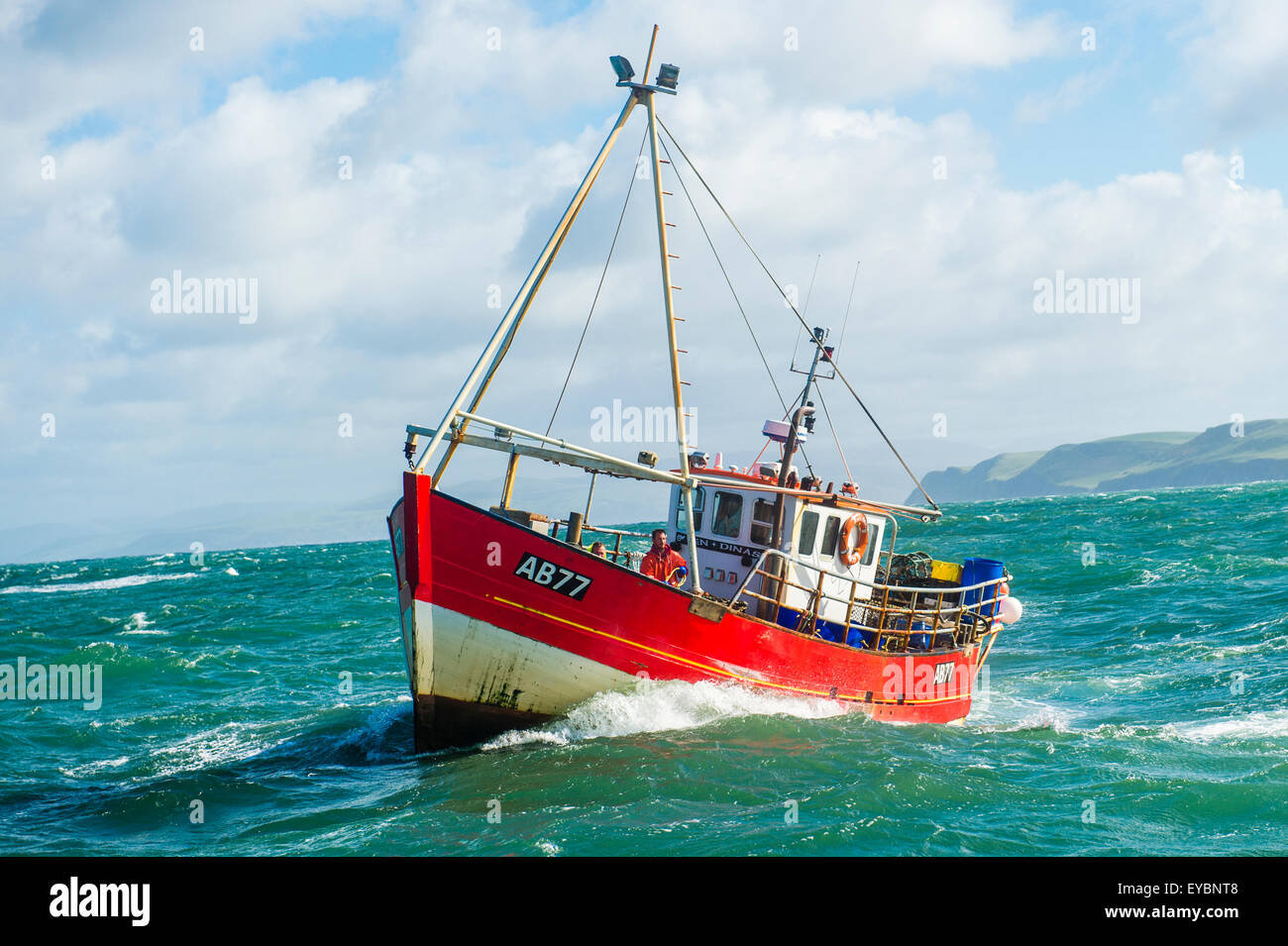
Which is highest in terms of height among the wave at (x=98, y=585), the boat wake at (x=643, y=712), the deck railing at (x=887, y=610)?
the deck railing at (x=887, y=610)

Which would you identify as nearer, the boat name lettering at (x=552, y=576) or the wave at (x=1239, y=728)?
the boat name lettering at (x=552, y=576)

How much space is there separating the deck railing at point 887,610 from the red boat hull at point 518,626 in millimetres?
1043

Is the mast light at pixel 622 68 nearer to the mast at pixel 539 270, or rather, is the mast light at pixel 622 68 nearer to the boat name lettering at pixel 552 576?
the mast at pixel 539 270

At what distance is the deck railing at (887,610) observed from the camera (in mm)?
15125

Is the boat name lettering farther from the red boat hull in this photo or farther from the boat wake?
the boat wake

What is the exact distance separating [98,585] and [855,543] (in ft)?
155

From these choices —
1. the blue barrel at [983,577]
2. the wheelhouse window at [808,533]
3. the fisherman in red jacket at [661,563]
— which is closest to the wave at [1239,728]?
the blue barrel at [983,577]

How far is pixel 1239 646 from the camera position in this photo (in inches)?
832

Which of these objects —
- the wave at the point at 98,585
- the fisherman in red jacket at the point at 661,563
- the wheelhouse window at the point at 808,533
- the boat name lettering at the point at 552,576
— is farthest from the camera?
the wave at the point at 98,585

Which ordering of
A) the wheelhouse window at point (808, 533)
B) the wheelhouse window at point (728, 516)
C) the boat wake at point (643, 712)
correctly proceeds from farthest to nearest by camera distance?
the wheelhouse window at point (728, 516) < the wheelhouse window at point (808, 533) < the boat wake at point (643, 712)

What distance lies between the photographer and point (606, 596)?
12.9m

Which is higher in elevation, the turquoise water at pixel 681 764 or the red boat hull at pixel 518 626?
the red boat hull at pixel 518 626
